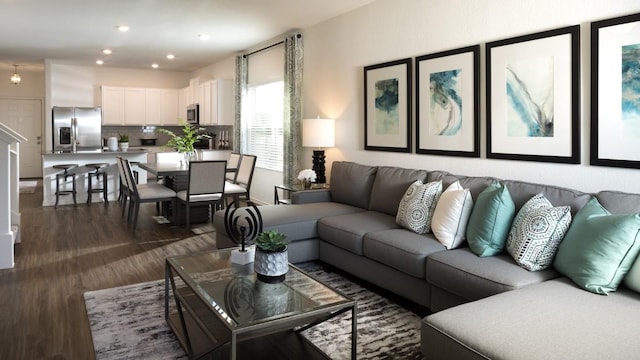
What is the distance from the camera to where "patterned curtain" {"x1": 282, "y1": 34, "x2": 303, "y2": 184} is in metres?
6.43

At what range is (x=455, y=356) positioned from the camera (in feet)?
6.32

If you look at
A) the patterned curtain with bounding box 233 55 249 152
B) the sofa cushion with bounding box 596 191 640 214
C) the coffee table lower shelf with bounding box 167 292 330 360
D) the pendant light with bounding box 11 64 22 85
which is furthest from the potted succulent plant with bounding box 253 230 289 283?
the pendant light with bounding box 11 64 22 85

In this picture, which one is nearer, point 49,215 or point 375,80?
point 375,80

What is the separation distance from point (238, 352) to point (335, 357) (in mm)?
544

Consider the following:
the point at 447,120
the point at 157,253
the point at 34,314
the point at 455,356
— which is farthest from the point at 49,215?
the point at 455,356

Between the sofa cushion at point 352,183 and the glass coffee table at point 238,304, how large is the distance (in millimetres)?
1837

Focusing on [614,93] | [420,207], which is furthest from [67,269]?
[614,93]

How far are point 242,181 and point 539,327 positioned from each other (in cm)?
512

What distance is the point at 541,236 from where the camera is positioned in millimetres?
2688

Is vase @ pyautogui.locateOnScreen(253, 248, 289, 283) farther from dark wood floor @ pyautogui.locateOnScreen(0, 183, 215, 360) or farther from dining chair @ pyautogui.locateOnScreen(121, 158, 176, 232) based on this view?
dining chair @ pyautogui.locateOnScreen(121, 158, 176, 232)

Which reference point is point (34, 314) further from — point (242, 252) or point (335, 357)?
point (335, 357)

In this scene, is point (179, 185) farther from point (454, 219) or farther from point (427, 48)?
point (454, 219)

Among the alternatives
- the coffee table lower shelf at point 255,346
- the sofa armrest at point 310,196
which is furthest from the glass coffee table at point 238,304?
the sofa armrest at point 310,196

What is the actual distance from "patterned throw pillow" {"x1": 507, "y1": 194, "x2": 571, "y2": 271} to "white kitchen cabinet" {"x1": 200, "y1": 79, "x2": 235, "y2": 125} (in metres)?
7.18
